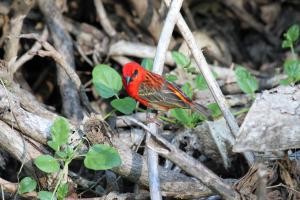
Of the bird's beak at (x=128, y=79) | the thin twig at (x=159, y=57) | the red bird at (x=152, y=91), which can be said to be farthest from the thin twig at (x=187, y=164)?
the bird's beak at (x=128, y=79)

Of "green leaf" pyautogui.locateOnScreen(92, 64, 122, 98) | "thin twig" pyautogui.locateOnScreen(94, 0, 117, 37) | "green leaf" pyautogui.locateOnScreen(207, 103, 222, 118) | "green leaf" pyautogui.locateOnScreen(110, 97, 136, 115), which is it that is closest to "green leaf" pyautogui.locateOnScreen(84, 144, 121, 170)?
"green leaf" pyautogui.locateOnScreen(110, 97, 136, 115)

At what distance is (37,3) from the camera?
5.73 m

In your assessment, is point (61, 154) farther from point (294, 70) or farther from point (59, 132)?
point (294, 70)

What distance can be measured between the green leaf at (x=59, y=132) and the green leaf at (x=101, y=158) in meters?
0.19

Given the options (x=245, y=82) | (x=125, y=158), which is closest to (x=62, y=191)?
(x=125, y=158)

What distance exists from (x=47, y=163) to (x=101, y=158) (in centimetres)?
34

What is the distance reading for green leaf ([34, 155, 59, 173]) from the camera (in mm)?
3502

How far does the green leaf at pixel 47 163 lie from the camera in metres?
3.50

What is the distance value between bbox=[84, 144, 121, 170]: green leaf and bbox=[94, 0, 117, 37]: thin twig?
251 cm

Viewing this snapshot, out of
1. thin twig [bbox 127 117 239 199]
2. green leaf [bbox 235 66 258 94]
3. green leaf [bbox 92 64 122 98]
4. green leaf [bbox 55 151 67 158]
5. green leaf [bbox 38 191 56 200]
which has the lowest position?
green leaf [bbox 38 191 56 200]

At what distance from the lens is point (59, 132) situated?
359cm

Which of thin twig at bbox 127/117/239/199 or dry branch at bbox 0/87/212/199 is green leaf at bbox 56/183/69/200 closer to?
dry branch at bbox 0/87/212/199

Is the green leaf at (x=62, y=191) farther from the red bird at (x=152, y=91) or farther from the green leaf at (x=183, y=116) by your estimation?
the green leaf at (x=183, y=116)

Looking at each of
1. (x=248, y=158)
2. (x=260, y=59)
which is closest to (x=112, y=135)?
(x=248, y=158)
